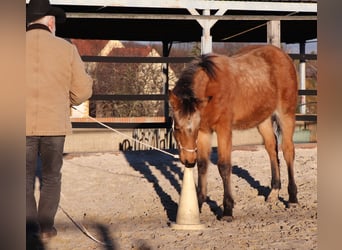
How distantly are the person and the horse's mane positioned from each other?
153cm

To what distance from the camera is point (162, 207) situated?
645cm

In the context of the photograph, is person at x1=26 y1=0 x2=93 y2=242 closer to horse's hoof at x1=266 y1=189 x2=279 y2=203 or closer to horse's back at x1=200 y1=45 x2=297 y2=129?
horse's back at x1=200 y1=45 x2=297 y2=129

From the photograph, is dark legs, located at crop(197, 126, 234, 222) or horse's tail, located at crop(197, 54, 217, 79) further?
dark legs, located at crop(197, 126, 234, 222)

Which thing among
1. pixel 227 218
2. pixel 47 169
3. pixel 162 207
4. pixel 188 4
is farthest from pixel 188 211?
pixel 188 4

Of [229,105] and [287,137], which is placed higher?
[229,105]

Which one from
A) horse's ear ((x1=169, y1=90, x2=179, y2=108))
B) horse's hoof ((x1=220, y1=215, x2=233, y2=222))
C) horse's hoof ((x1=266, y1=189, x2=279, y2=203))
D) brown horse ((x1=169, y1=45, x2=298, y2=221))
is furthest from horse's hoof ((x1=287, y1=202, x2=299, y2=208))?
horse's ear ((x1=169, y1=90, x2=179, y2=108))

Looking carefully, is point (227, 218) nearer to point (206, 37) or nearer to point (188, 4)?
point (206, 37)

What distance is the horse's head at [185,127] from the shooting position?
5.45 meters

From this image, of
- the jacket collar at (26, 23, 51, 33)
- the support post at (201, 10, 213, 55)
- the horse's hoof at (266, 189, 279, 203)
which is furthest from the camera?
the support post at (201, 10, 213, 55)

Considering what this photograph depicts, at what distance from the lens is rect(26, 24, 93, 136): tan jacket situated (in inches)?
151

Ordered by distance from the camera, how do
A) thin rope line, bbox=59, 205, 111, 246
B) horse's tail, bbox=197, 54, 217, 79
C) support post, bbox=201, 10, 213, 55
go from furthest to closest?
support post, bbox=201, 10, 213, 55, horse's tail, bbox=197, 54, 217, 79, thin rope line, bbox=59, 205, 111, 246

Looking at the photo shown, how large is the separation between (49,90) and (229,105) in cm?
250

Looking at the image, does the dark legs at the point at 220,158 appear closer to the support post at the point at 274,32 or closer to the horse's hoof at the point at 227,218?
the horse's hoof at the point at 227,218

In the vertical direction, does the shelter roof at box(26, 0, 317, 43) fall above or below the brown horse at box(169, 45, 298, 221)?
above
